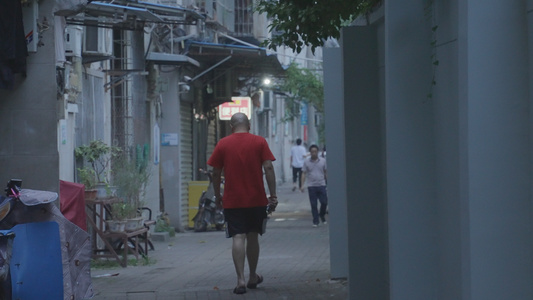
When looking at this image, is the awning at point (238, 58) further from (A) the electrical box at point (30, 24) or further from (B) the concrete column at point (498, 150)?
(B) the concrete column at point (498, 150)

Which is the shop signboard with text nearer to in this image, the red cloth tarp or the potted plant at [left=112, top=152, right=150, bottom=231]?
the potted plant at [left=112, top=152, right=150, bottom=231]

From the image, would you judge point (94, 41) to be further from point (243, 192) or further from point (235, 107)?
point (235, 107)

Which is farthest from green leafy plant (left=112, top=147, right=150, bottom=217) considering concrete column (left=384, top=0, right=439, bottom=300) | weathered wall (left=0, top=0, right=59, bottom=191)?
concrete column (left=384, top=0, right=439, bottom=300)

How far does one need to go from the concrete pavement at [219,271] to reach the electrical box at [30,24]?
2624 millimetres

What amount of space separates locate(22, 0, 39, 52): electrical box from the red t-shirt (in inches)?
83.6

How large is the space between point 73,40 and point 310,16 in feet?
19.8

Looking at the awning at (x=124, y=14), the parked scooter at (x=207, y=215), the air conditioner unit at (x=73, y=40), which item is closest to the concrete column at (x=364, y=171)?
the awning at (x=124, y=14)

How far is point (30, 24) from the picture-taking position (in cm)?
976

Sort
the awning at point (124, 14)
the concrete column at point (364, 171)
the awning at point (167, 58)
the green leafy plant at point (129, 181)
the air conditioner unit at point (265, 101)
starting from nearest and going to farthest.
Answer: the concrete column at point (364, 171) → the awning at point (124, 14) → the green leafy plant at point (129, 181) → the awning at point (167, 58) → the air conditioner unit at point (265, 101)

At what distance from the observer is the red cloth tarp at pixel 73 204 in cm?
1101

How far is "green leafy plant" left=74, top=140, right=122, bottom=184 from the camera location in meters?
14.7

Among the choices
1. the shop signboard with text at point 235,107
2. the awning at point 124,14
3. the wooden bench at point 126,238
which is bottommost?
the wooden bench at point 126,238

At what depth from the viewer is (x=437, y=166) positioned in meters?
6.37

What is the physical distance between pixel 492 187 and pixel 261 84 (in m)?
26.1
